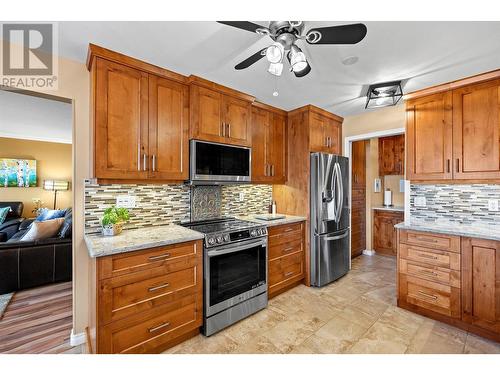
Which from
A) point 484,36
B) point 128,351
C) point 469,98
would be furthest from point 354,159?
point 128,351

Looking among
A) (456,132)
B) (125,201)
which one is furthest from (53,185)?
(456,132)

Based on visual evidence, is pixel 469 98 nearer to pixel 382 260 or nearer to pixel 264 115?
pixel 264 115

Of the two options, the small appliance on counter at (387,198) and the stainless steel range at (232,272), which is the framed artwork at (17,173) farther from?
the small appliance on counter at (387,198)

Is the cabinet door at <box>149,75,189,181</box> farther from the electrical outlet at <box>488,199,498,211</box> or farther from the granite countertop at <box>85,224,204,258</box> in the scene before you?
the electrical outlet at <box>488,199,498,211</box>

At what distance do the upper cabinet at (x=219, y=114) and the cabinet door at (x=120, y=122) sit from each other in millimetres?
465

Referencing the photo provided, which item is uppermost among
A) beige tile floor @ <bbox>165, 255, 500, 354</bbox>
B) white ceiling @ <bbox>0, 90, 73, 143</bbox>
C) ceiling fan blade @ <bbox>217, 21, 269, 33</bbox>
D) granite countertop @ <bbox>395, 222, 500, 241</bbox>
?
white ceiling @ <bbox>0, 90, 73, 143</bbox>

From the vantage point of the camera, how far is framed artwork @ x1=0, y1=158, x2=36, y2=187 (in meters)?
5.20

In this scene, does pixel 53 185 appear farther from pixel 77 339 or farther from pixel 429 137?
pixel 429 137

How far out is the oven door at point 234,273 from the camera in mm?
1998

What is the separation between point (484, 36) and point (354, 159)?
103 inches

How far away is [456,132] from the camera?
7.63 feet

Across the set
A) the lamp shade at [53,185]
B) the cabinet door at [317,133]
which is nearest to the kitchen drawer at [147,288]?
the cabinet door at [317,133]

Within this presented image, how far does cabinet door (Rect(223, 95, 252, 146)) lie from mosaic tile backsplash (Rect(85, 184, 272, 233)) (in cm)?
67

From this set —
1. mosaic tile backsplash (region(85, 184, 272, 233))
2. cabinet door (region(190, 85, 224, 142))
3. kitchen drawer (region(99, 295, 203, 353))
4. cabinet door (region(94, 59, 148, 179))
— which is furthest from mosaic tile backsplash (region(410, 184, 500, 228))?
cabinet door (region(94, 59, 148, 179))
